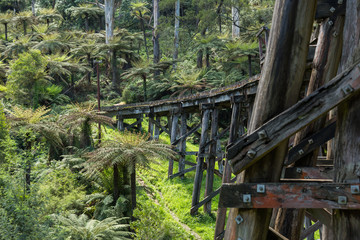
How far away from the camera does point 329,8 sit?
3.61m

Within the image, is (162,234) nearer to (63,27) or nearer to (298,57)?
(298,57)

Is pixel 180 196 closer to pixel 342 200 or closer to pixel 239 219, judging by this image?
pixel 239 219

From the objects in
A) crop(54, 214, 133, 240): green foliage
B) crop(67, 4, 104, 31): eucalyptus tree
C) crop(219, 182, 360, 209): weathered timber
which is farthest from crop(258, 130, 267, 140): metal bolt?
crop(67, 4, 104, 31): eucalyptus tree

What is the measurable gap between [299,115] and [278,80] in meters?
0.28

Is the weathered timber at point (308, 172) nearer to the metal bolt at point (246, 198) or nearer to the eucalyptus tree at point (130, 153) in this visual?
the metal bolt at point (246, 198)

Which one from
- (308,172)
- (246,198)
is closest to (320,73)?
(308,172)

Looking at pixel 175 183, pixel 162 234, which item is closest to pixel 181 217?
pixel 175 183

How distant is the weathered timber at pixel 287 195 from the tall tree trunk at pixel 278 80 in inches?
3.2

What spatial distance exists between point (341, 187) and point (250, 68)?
18.0 m

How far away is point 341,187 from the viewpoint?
95.3 inches

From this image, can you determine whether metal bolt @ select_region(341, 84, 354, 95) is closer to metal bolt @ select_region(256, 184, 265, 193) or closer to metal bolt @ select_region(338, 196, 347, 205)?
metal bolt @ select_region(338, 196, 347, 205)

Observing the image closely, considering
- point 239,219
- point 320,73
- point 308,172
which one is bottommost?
point 308,172

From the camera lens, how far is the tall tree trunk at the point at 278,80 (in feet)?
8.24

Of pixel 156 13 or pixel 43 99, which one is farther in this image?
pixel 156 13
